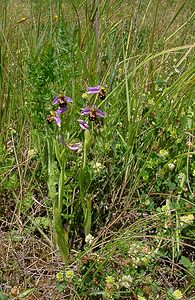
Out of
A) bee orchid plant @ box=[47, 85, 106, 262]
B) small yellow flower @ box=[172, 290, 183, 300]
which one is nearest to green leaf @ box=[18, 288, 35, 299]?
bee orchid plant @ box=[47, 85, 106, 262]

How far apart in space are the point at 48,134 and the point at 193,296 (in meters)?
0.54

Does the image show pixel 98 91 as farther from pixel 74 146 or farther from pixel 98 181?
pixel 98 181

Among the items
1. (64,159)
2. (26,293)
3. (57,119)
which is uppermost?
(57,119)

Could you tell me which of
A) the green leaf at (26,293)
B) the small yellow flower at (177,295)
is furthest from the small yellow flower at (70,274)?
the small yellow flower at (177,295)

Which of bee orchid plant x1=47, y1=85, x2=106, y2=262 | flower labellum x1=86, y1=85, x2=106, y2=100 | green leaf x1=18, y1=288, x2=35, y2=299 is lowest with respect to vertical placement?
green leaf x1=18, y1=288, x2=35, y2=299

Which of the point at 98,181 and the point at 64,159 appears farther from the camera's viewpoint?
the point at 98,181

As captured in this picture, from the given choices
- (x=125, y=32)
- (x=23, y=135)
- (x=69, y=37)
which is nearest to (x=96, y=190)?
(x=23, y=135)

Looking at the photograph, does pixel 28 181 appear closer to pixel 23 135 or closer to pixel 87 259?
pixel 23 135

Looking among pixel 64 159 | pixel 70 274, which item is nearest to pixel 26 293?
pixel 70 274

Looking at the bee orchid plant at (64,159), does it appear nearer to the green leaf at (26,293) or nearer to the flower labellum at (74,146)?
the flower labellum at (74,146)

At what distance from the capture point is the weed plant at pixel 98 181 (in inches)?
39.9

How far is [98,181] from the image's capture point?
119 centimetres

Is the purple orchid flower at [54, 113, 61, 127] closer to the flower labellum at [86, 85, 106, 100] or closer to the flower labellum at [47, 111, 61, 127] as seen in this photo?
the flower labellum at [47, 111, 61, 127]

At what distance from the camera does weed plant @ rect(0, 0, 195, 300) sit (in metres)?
1.01
